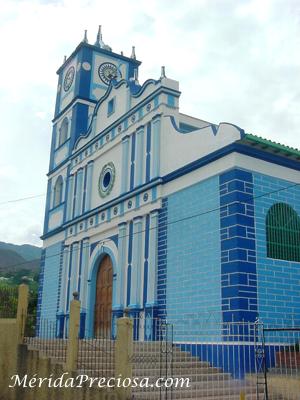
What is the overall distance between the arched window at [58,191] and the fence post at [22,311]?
10922mm

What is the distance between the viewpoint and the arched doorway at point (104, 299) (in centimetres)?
1694

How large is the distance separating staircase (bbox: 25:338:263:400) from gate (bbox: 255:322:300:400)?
1.22 ft

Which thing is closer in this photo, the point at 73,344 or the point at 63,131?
the point at 73,344

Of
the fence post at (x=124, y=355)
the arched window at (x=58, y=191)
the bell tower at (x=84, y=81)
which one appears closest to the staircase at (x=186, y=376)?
the fence post at (x=124, y=355)

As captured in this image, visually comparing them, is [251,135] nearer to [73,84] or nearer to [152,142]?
[152,142]

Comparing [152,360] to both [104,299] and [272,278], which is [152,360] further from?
[104,299]

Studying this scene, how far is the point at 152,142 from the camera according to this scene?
51.8 feet

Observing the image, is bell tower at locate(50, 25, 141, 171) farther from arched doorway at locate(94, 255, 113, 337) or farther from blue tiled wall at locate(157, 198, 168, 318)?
blue tiled wall at locate(157, 198, 168, 318)

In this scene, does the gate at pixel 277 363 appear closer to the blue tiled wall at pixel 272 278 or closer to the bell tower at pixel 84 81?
the blue tiled wall at pixel 272 278

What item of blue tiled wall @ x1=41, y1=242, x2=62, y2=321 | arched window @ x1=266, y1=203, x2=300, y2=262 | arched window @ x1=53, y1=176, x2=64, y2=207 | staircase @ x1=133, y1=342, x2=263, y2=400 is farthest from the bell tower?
staircase @ x1=133, y1=342, x2=263, y2=400

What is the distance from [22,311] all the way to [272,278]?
6086 millimetres

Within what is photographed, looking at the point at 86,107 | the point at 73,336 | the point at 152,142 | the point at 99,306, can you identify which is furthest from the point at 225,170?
the point at 86,107

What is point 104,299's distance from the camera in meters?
17.5

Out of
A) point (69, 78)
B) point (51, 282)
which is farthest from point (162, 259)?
point (69, 78)
